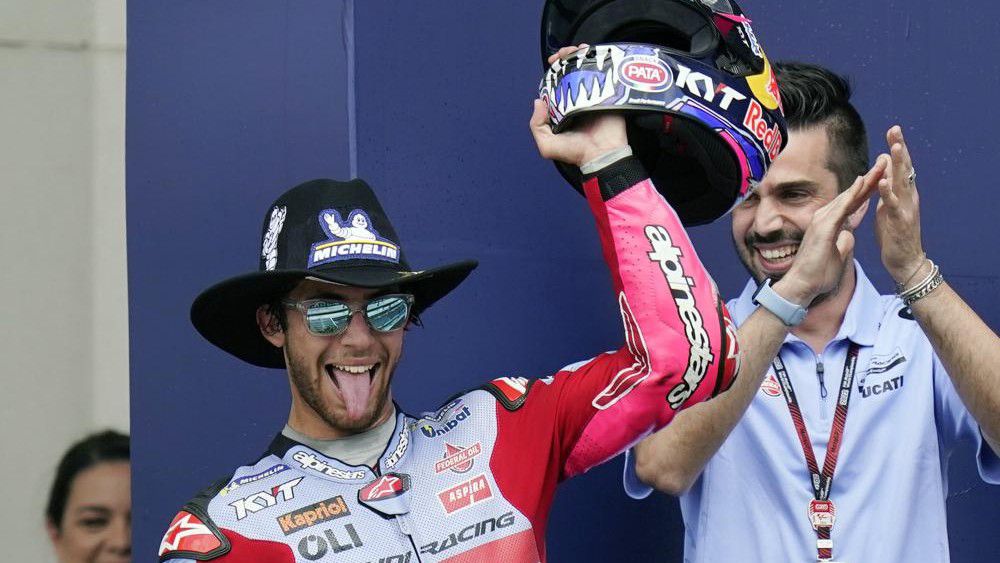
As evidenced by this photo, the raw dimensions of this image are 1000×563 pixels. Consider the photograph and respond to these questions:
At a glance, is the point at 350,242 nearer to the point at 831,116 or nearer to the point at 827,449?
the point at 827,449

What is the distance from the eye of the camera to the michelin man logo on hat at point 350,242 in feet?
8.23

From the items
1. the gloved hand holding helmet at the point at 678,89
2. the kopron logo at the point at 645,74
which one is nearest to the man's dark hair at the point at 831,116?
the gloved hand holding helmet at the point at 678,89

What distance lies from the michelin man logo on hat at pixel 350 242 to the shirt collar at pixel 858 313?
0.94 meters

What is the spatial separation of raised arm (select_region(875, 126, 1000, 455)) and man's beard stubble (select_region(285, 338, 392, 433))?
107cm

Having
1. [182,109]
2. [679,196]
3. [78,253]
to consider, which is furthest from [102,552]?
[679,196]

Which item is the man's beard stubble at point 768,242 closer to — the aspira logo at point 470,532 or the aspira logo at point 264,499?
the aspira logo at point 470,532

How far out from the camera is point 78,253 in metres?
3.87

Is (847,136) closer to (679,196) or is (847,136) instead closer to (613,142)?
(679,196)

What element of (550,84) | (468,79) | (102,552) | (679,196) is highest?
(468,79)

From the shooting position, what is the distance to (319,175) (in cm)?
329

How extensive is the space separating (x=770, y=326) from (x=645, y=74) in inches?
26.0

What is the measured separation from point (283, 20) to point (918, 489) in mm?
1800

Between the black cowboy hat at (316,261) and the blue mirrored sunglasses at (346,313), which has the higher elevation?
the black cowboy hat at (316,261)

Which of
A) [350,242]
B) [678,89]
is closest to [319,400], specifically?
[350,242]
